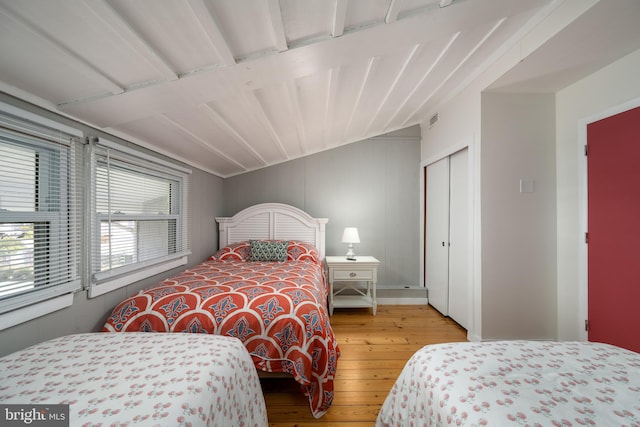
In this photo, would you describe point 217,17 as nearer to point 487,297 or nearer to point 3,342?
point 3,342

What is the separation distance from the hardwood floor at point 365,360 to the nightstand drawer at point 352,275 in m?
0.46

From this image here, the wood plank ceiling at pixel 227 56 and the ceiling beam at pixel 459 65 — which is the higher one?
the ceiling beam at pixel 459 65

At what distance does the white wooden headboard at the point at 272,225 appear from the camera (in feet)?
11.1

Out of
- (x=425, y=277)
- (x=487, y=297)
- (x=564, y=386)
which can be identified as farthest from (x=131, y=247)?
(x=425, y=277)

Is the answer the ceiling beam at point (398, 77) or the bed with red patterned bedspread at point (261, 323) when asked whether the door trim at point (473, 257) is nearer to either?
the ceiling beam at point (398, 77)

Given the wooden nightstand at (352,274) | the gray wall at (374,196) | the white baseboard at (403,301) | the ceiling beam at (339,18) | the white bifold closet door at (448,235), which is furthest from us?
the gray wall at (374,196)

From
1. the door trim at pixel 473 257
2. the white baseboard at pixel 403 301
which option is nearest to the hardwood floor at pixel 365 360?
the white baseboard at pixel 403 301

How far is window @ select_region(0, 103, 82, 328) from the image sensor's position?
112 centimetres

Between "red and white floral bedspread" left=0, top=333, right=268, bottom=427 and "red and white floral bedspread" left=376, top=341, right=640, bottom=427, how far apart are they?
742mm

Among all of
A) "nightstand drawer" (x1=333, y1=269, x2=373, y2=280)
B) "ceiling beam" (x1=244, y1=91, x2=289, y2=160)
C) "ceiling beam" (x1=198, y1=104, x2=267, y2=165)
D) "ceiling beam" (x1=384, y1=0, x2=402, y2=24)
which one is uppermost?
"ceiling beam" (x1=384, y1=0, x2=402, y2=24)

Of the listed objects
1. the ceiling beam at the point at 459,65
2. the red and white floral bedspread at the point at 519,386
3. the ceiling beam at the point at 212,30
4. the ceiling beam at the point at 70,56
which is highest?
the ceiling beam at the point at 459,65

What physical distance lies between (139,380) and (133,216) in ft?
4.86

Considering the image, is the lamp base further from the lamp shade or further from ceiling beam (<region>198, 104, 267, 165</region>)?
ceiling beam (<region>198, 104, 267, 165</region>)

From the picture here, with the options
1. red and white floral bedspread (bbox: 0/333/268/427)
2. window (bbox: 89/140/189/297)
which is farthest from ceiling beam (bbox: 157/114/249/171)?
red and white floral bedspread (bbox: 0/333/268/427)
